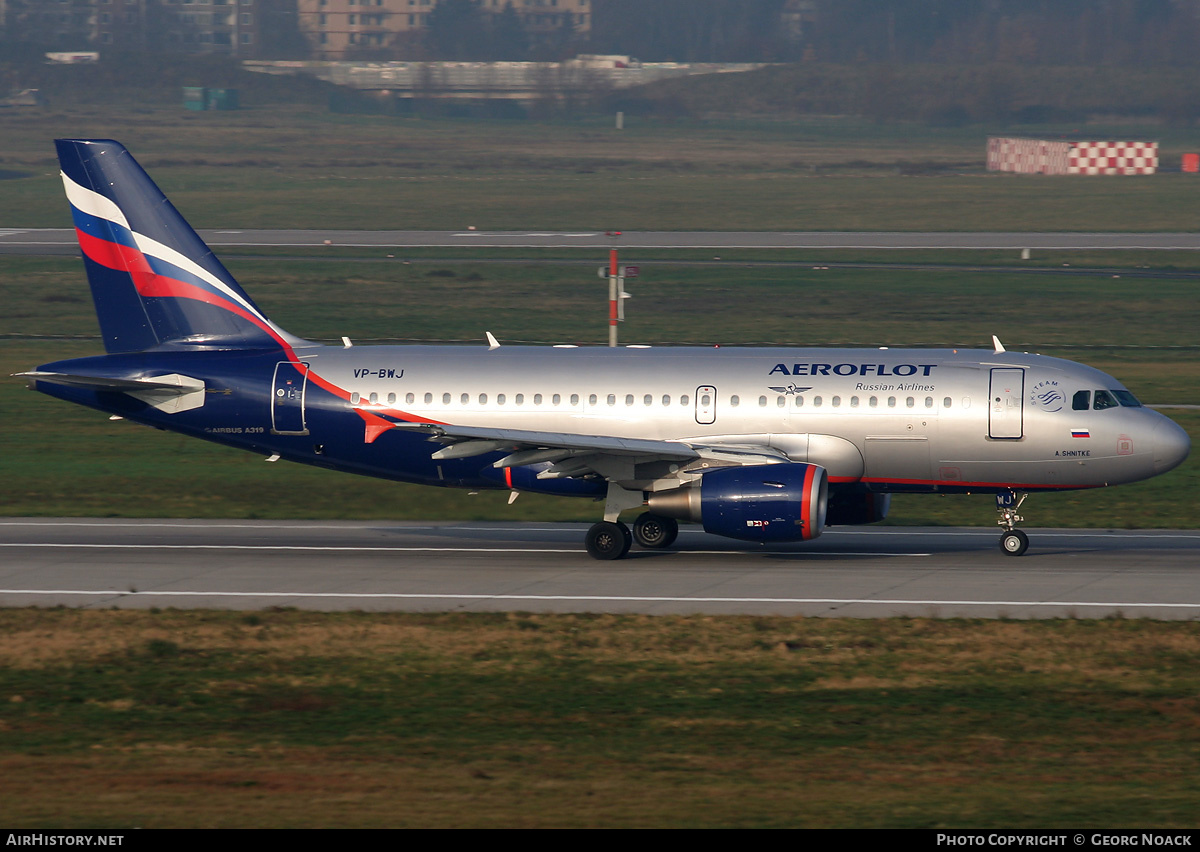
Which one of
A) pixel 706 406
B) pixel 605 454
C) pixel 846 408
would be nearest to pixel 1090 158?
pixel 846 408

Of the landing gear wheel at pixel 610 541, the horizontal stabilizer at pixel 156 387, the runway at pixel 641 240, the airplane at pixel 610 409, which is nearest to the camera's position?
the airplane at pixel 610 409

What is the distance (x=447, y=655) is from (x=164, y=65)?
187992mm

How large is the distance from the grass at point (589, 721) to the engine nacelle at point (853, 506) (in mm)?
7359

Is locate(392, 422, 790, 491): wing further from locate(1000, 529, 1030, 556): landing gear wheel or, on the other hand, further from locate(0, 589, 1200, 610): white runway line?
locate(1000, 529, 1030, 556): landing gear wheel

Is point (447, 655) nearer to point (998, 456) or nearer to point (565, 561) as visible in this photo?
point (565, 561)

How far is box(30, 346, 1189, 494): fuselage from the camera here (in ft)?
108

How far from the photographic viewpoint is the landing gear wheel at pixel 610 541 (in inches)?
1310

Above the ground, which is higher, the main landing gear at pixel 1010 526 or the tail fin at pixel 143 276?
the tail fin at pixel 143 276

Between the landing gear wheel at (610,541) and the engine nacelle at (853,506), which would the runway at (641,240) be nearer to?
the engine nacelle at (853,506)

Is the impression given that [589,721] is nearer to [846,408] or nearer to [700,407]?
[700,407]

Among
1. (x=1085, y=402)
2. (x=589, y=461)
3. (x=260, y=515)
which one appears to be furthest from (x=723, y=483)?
(x=260, y=515)

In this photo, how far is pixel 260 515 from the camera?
130ft

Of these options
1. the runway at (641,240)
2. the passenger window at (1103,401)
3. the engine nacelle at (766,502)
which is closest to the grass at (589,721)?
the engine nacelle at (766,502)

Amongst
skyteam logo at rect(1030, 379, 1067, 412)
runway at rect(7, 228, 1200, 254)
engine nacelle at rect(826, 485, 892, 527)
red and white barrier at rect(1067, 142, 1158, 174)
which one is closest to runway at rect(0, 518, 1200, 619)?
engine nacelle at rect(826, 485, 892, 527)
